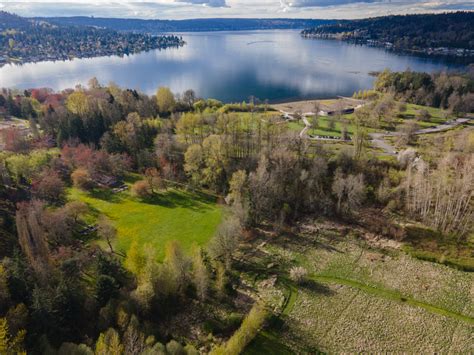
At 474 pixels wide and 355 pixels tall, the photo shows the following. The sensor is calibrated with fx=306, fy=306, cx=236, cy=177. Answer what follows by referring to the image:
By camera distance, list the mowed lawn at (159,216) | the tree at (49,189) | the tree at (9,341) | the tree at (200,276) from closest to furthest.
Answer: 1. the tree at (9,341)
2. the tree at (200,276)
3. the mowed lawn at (159,216)
4. the tree at (49,189)

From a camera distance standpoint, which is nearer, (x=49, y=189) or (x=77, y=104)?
(x=49, y=189)

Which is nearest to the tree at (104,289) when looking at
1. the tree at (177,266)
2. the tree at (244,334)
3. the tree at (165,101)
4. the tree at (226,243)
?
the tree at (177,266)

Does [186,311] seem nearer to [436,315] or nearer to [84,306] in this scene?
[84,306]

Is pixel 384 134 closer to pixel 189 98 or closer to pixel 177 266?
pixel 189 98

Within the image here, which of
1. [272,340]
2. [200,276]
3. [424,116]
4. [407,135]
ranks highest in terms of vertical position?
[424,116]

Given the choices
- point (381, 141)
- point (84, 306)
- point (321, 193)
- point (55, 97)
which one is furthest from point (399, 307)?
point (55, 97)

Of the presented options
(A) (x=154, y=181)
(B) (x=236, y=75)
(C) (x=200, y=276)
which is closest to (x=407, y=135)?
(A) (x=154, y=181)

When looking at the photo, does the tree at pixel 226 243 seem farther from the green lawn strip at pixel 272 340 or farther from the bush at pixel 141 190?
the bush at pixel 141 190
